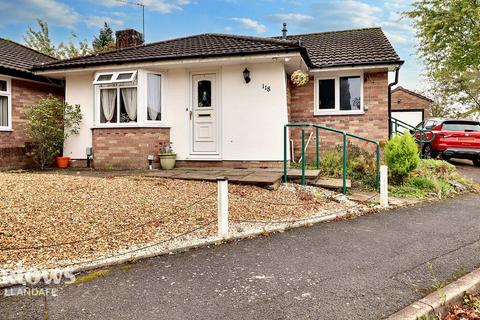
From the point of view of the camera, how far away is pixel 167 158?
9539 millimetres

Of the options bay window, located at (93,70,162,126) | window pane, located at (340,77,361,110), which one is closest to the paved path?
bay window, located at (93,70,162,126)

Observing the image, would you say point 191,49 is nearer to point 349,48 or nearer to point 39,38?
point 349,48

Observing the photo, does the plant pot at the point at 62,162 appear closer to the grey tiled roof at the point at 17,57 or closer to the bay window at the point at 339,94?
the grey tiled roof at the point at 17,57

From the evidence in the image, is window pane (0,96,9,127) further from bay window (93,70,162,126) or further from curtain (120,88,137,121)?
curtain (120,88,137,121)

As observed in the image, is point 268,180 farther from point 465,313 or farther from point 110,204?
point 465,313

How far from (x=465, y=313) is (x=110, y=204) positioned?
4.47 m

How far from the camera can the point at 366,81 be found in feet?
35.0

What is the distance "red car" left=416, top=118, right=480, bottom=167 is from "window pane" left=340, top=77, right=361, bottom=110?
4.15 metres

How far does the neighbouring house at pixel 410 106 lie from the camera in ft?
80.4

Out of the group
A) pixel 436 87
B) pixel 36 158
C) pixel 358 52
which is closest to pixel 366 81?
pixel 358 52

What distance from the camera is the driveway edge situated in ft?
8.30

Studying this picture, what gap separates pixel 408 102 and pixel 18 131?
79.5 ft

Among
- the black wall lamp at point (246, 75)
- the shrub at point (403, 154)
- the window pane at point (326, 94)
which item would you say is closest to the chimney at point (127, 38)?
the black wall lamp at point (246, 75)

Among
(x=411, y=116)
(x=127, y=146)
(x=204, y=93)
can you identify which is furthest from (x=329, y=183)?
(x=411, y=116)
